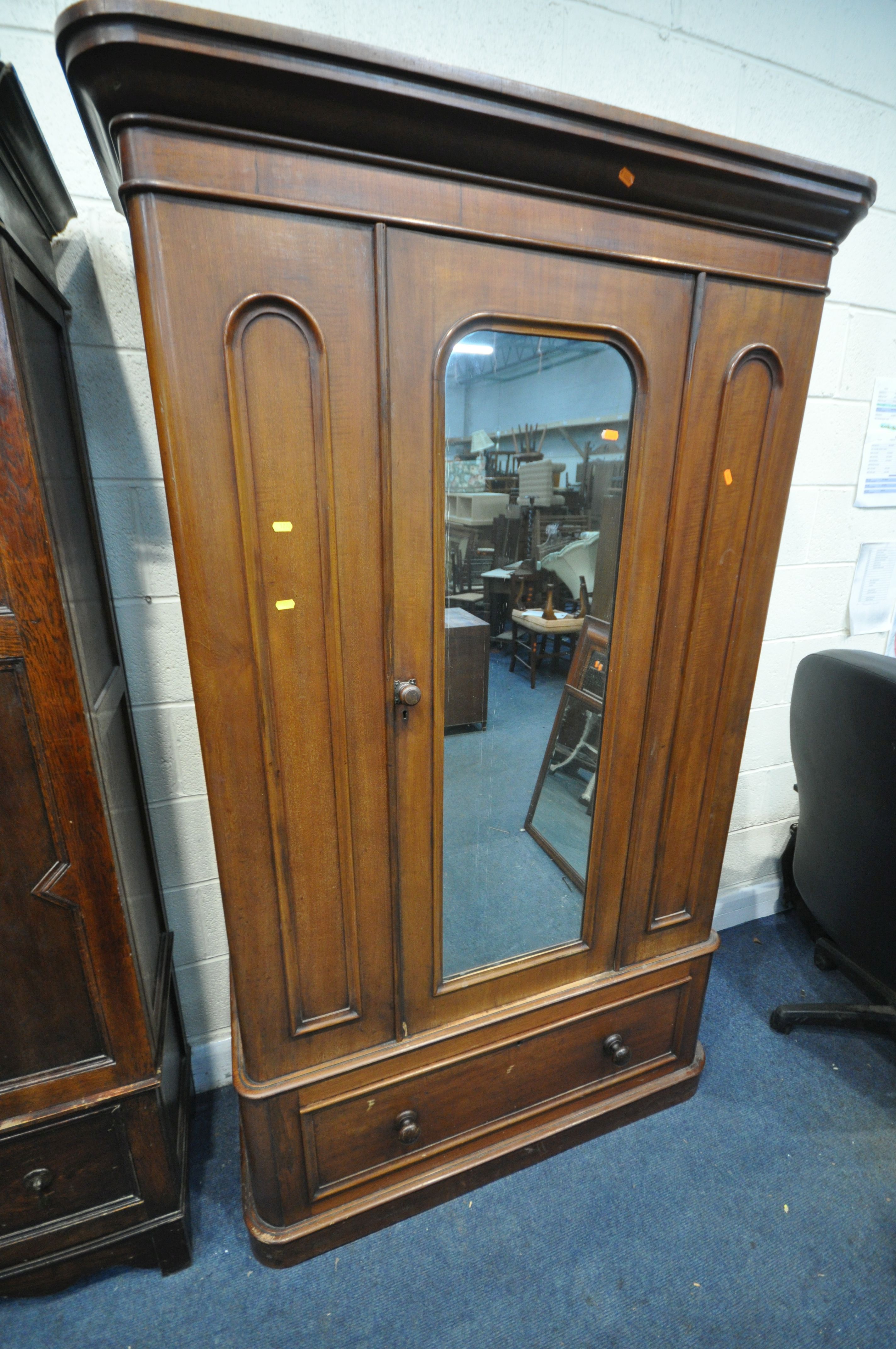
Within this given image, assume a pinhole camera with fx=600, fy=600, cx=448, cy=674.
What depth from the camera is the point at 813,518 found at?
60.6 inches

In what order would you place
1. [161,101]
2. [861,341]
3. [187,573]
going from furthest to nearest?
[861,341], [187,573], [161,101]

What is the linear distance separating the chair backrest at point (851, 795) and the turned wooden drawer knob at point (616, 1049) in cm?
53

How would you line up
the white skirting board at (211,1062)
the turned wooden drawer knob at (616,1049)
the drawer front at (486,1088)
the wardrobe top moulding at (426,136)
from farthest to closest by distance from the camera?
the white skirting board at (211,1062) < the turned wooden drawer knob at (616,1049) < the drawer front at (486,1088) < the wardrobe top moulding at (426,136)

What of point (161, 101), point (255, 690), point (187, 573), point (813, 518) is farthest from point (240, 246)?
point (813, 518)

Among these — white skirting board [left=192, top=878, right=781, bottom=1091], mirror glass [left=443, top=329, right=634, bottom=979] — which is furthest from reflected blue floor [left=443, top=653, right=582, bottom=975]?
white skirting board [left=192, top=878, right=781, bottom=1091]

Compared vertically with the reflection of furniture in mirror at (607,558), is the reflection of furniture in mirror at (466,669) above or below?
below

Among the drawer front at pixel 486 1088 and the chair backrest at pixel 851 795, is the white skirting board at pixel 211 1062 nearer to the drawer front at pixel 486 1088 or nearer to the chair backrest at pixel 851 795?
the drawer front at pixel 486 1088

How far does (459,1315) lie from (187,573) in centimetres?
127

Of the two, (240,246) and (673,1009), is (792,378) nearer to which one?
(240,246)

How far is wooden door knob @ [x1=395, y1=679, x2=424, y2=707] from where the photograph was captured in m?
0.83

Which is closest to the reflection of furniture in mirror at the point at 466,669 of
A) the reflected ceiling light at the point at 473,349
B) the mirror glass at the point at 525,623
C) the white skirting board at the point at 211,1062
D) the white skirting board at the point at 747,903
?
the mirror glass at the point at 525,623

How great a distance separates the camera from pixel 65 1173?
95cm

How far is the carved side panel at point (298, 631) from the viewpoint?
0.68m

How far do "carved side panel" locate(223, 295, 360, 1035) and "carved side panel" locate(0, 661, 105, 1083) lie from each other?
290 mm
